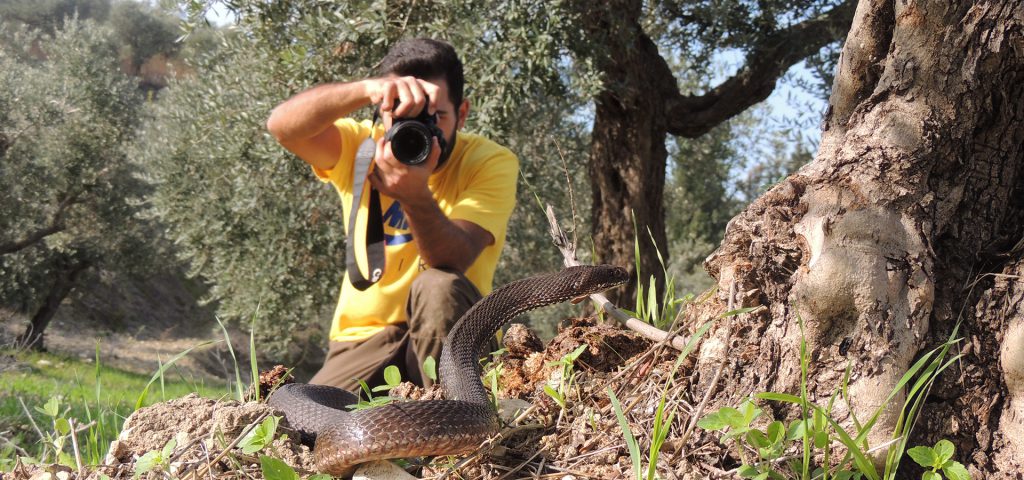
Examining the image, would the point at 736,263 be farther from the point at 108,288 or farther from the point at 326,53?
the point at 108,288

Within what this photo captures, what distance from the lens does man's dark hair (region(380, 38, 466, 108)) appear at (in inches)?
189

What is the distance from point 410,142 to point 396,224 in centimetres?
108

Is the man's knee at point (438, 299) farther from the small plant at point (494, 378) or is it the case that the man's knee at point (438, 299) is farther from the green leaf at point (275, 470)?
the green leaf at point (275, 470)

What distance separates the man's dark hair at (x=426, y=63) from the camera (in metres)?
4.80

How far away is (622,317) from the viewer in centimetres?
247

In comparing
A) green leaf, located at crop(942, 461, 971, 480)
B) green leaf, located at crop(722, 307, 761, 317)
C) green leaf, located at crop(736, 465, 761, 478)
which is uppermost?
green leaf, located at crop(722, 307, 761, 317)

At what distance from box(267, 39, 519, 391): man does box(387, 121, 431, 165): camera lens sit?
38 mm

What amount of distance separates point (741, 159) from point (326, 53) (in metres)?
11.6

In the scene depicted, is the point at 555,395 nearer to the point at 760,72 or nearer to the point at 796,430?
the point at 796,430

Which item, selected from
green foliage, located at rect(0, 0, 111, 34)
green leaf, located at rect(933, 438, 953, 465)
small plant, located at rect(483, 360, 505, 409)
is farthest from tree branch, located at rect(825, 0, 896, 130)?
green foliage, located at rect(0, 0, 111, 34)

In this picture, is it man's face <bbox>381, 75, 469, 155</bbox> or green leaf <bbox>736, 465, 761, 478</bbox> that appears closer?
green leaf <bbox>736, 465, 761, 478</bbox>

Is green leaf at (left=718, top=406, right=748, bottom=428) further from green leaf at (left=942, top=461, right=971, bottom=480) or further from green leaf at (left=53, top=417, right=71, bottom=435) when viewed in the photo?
green leaf at (left=53, top=417, right=71, bottom=435)

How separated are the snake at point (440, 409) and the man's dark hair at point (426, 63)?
7.73 feet

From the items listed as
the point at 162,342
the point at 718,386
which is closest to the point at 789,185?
the point at 718,386
